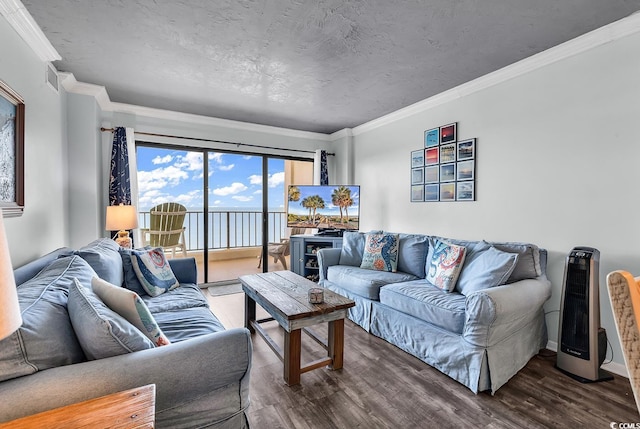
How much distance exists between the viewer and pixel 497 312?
6.22 feet

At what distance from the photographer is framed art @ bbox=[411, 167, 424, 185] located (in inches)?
144

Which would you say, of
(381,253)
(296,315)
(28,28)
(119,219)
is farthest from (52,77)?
(381,253)

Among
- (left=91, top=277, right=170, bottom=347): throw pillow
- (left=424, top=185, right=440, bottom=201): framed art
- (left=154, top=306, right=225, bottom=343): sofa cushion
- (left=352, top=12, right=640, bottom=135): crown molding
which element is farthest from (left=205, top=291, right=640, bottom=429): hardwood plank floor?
(left=352, top=12, right=640, bottom=135): crown molding

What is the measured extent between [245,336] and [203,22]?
2.05 m

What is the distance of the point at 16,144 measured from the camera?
6.62 feet

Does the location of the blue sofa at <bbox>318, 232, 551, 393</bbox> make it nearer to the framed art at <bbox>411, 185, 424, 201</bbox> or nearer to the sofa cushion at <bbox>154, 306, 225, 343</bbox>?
the framed art at <bbox>411, 185, 424, 201</bbox>

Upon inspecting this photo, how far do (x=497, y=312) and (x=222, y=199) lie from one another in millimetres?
4723

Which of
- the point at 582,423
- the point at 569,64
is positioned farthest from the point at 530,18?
the point at 582,423

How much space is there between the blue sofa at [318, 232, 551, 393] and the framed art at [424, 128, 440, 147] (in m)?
1.19

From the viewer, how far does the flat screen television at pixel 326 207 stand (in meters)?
4.37

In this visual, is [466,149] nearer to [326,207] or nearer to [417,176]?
[417,176]

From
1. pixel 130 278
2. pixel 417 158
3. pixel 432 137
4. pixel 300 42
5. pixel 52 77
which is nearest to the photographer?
pixel 300 42

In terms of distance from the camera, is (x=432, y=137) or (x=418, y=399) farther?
(x=432, y=137)

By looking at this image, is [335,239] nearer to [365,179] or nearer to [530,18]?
[365,179]
